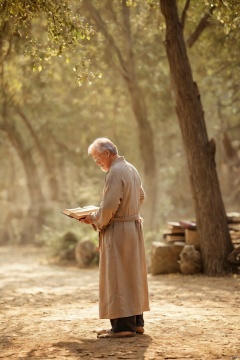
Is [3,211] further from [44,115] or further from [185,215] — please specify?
[185,215]

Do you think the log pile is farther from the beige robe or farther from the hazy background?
the beige robe

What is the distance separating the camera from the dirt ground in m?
6.39

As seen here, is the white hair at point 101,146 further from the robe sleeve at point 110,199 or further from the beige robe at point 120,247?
the robe sleeve at point 110,199

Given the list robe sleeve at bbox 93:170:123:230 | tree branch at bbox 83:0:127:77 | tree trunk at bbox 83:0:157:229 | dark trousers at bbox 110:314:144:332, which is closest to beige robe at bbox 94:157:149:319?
robe sleeve at bbox 93:170:123:230

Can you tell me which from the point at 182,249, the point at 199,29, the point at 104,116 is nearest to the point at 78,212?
the point at 182,249

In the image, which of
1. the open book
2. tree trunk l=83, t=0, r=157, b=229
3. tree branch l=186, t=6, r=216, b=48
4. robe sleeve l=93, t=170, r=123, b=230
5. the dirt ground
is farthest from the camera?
tree trunk l=83, t=0, r=157, b=229

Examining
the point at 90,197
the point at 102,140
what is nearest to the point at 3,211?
the point at 90,197

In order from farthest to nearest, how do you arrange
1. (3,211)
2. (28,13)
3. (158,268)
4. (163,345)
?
(3,211), (158,268), (28,13), (163,345)

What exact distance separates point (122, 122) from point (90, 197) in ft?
17.4

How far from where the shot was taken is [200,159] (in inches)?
483

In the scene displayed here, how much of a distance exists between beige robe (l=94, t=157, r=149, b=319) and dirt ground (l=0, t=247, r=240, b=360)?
1.33ft

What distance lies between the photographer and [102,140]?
7.12 metres

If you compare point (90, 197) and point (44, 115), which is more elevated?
point (44, 115)

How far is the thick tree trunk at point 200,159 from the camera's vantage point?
12.3 m
